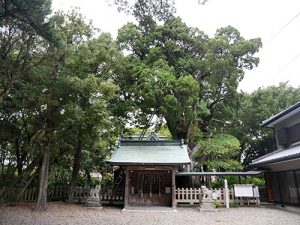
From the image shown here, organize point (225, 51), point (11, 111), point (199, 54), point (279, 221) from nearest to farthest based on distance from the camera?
1. point (279, 221)
2. point (11, 111)
3. point (225, 51)
4. point (199, 54)

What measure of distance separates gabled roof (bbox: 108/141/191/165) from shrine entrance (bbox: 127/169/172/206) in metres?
1.19

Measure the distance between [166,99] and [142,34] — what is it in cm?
744

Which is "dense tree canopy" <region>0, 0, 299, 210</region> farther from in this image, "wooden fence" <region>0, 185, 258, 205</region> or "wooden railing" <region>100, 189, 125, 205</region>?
"wooden railing" <region>100, 189, 125, 205</region>

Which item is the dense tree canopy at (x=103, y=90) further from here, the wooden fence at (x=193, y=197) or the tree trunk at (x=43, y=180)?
the wooden fence at (x=193, y=197)

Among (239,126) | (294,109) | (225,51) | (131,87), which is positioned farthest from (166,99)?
(239,126)

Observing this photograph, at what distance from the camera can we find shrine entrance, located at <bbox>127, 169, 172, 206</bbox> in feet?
53.8

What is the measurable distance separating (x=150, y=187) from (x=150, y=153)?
2338 millimetres

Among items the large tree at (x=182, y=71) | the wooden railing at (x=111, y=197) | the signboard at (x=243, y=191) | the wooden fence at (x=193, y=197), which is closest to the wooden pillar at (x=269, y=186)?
the wooden fence at (x=193, y=197)

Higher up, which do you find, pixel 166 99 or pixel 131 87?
pixel 131 87

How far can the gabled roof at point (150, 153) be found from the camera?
14.9m

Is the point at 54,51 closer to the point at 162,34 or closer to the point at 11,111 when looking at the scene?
the point at 11,111

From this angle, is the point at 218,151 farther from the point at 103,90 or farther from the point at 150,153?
the point at 103,90

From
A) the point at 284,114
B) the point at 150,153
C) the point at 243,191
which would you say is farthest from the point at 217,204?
the point at 284,114

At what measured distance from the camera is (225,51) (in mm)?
18594
